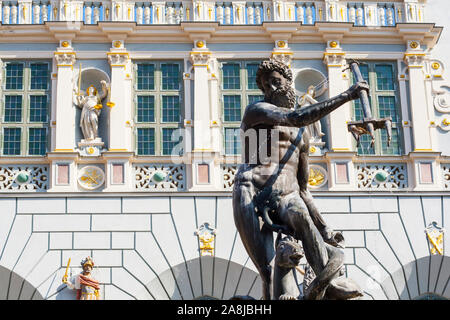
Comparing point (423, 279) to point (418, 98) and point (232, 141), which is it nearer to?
point (418, 98)

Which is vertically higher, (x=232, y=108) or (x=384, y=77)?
(x=384, y=77)

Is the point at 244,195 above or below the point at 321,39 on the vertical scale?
below

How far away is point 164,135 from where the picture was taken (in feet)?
79.2

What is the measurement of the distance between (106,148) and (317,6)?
6.11 m

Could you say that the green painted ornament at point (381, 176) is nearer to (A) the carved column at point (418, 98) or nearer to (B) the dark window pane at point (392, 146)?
(B) the dark window pane at point (392, 146)

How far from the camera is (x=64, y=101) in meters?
24.2

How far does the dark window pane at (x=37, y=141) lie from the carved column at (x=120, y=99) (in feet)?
4.90

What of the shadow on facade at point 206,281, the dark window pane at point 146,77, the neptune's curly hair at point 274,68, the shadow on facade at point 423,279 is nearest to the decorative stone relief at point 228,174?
the shadow on facade at point 206,281

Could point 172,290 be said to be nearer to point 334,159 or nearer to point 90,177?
point 90,177

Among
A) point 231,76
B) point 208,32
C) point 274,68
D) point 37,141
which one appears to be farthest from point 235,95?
point 274,68

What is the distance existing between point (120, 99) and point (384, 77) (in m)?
6.21
